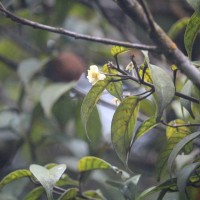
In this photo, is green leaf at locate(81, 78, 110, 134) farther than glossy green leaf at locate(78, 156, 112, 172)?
No

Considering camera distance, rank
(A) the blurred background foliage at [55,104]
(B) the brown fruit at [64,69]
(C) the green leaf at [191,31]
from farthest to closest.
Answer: (B) the brown fruit at [64,69], (A) the blurred background foliage at [55,104], (C) the green leaf at [191,31]

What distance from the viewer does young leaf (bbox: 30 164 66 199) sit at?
2.83 feet

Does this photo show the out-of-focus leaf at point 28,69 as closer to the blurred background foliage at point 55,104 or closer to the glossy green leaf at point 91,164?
the blurred background foliage at point 55,104

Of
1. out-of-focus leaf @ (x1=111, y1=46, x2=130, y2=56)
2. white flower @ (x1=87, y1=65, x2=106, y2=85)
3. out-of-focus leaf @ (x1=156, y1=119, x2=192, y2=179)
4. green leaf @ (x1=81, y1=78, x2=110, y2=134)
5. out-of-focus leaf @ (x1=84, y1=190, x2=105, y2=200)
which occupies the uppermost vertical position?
out-of-focus leaf @ (x1=111, y1=46, x2=130, y2=56)

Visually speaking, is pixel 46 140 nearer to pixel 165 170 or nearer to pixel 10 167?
pixel 10 167

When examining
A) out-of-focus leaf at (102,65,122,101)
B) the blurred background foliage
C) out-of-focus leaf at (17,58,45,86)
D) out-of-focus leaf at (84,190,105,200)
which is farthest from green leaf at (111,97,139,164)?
out-of-focus leaf at (17,58,45,86)

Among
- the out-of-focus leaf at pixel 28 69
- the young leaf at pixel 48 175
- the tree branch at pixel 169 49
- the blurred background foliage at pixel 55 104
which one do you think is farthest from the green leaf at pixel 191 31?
the out-of-focus leaf at pixel 28 69

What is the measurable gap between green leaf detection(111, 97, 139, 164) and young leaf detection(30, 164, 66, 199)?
0.10 metres

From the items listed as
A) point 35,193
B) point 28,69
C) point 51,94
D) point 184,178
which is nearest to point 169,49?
point 184,178

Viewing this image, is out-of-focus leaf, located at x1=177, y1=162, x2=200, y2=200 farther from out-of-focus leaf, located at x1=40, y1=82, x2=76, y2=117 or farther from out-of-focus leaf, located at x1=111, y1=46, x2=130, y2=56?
out-of-focus leaf, located at x1=40, y1=82, x2=76, y2=117

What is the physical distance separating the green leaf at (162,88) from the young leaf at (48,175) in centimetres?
18

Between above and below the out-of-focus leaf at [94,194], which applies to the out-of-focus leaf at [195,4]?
above

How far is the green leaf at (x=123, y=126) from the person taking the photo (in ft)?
2.89

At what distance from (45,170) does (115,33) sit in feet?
3.60
